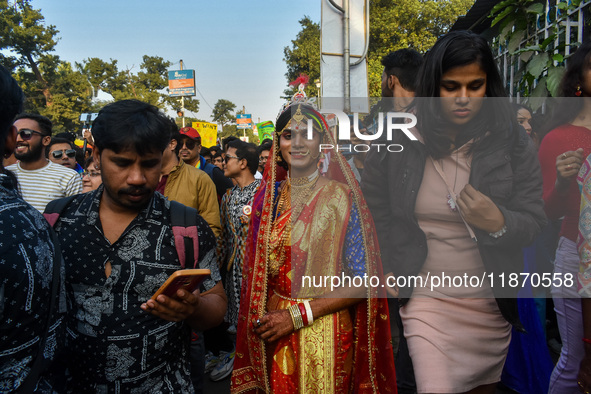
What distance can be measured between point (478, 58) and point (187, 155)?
3982 mm

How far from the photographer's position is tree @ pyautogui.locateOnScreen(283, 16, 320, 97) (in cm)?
2480

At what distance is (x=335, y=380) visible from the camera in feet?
6.83

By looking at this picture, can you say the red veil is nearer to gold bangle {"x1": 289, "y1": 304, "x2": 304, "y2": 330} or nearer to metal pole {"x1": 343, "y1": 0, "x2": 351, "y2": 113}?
gold bangle {"x1": 289, "y1": 304, "x2": 304, "y2": 330}

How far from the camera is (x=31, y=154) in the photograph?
352 centimetres

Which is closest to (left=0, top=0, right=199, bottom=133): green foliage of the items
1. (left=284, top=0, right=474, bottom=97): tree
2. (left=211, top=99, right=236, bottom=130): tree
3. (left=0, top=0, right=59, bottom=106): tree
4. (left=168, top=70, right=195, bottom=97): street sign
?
(left=0, top=0, right=59, bottom=106): tree

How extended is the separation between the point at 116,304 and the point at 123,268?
0.44 feet

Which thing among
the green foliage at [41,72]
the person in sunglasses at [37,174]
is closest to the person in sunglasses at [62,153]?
the person in sunglasses at [37,174]

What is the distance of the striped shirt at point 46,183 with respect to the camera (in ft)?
11.0

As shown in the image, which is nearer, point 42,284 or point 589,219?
point 42,284

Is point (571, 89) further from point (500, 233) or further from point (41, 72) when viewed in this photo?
point (41, 72)

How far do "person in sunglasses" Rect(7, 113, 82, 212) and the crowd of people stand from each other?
74.5 inches

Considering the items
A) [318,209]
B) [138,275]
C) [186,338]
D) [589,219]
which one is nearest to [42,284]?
[138,275]

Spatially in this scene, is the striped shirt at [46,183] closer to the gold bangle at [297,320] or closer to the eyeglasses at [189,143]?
the eyeglasses at [189,143]

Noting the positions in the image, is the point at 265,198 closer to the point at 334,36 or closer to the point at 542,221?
the point at 542,221
